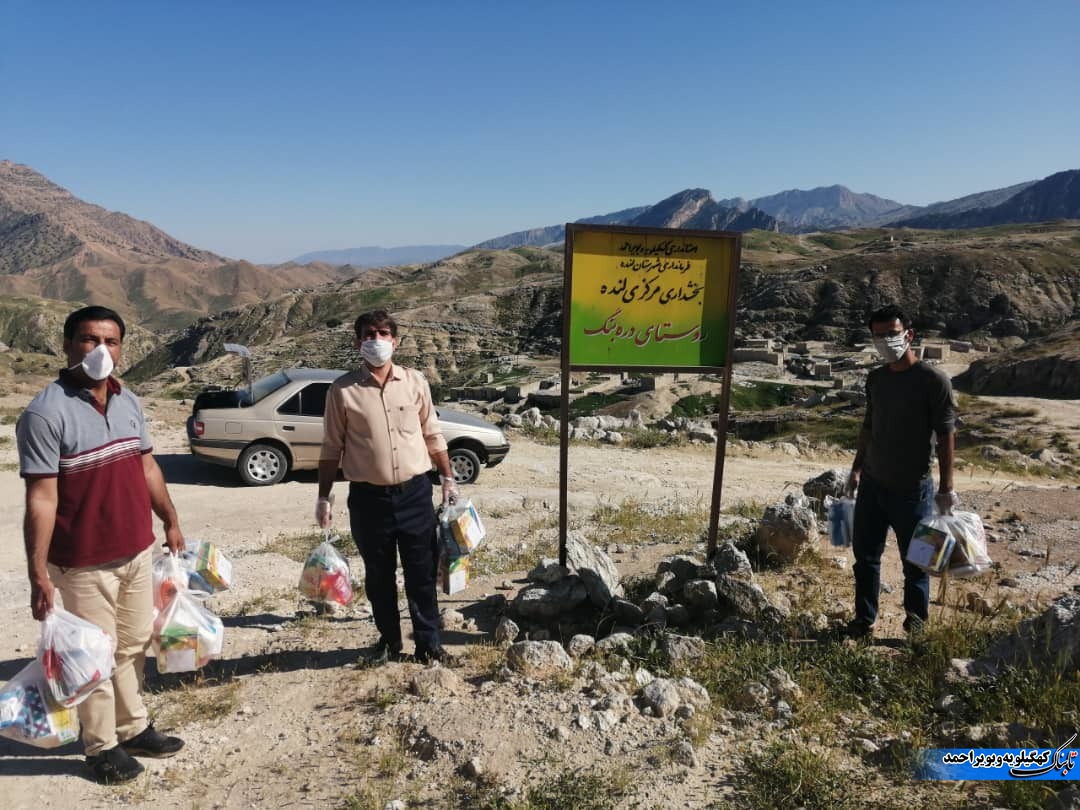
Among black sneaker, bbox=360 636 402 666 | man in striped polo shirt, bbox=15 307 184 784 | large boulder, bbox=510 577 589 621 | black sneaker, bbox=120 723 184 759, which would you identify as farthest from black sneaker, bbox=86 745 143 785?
large boulder, bbox=510 577 589 621

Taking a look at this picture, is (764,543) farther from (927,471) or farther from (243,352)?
(243,352)

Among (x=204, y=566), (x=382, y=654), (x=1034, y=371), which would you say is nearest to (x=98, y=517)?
(x=204, y=566)

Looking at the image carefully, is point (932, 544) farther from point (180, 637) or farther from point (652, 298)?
point (180, 637)

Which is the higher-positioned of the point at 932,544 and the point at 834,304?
the point at 834,304

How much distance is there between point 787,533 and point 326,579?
3.83 meters

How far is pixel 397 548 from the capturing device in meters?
4.16

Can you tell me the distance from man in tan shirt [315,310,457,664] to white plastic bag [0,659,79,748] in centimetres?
143

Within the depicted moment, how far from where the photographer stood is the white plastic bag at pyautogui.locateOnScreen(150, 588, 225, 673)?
11.2ft

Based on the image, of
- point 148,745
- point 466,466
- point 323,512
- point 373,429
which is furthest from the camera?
point 466,466

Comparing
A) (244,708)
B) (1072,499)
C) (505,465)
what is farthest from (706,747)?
(505,465)

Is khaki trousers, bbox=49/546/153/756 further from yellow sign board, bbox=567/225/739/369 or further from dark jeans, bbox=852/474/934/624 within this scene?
dark jeans, bbox=852/474/934/624

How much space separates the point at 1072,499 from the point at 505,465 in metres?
7.54

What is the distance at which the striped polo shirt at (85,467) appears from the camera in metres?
2.76

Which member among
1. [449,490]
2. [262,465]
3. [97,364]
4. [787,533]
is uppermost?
[97,364]
